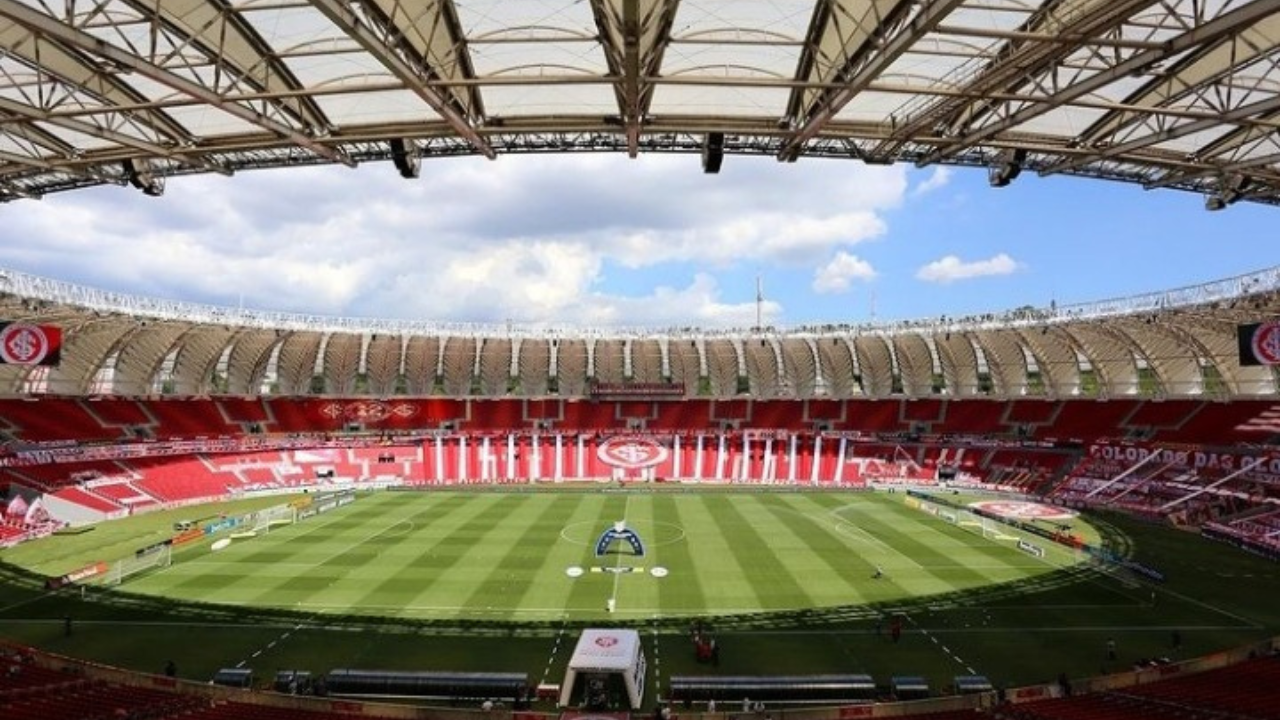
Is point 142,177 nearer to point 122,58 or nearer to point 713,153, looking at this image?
point 122,58

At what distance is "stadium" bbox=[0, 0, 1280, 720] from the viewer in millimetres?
14078

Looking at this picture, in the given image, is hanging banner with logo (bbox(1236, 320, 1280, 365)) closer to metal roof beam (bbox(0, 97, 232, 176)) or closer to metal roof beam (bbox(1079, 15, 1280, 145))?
metal roof beam (bbox(1079, 15, 1280, 145))

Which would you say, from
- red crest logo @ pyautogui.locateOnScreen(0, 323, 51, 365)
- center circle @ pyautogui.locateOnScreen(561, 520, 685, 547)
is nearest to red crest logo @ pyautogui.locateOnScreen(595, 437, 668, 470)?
center circle @ pyautogui.locateOnScreen(561, 520, 685, 547)

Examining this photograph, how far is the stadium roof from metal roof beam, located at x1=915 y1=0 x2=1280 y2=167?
0.12 ft

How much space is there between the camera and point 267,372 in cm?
7306

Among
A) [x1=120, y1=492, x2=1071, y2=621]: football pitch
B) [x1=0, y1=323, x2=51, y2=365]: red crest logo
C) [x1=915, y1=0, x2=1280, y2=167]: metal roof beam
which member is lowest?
[x1=120, y1=492, x2=1071, y2=621]: football pitch

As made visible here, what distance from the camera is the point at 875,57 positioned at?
12.6 meters

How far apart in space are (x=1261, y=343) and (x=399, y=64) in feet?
100

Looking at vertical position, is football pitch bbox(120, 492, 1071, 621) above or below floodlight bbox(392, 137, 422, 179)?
below

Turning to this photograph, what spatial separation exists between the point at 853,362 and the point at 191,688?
66867 mm

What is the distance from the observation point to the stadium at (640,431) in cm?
1408

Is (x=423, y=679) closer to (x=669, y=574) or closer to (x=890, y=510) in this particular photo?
(x=669, y=574)

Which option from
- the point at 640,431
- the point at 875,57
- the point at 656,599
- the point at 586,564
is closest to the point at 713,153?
the point at 875,57

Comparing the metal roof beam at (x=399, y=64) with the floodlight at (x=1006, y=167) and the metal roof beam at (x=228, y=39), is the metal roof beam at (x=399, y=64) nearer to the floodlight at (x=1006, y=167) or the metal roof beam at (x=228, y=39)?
the metal roof beam at (x=228, y=39)
